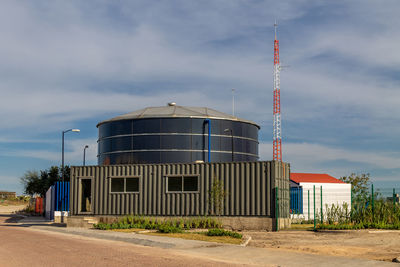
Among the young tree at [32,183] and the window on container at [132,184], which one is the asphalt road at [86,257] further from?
the young tree at [32,183]

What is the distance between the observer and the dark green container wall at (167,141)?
45.7 m

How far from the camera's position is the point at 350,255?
15.5 m

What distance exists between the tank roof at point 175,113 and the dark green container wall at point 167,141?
416 millimetres

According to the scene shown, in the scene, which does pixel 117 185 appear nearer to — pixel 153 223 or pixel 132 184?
pixel 132 184

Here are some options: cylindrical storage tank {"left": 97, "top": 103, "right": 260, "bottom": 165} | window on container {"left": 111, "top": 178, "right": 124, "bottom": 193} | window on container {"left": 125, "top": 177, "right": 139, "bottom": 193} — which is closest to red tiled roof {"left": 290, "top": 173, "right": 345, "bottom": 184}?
cylindrical storage tank {"left": 97, "top": 103, "right": 260, "bottom": 165}

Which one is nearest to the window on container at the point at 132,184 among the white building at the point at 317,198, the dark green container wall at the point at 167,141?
the white building at the point at 317,198

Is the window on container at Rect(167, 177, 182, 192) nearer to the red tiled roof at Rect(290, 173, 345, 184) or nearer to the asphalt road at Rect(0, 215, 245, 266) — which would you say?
the asphalt road at Rect(0, 215, 245, 266)

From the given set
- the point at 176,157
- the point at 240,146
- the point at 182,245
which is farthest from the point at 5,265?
the point at 240,146

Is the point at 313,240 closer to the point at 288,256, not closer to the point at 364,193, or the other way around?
the point at 288,256

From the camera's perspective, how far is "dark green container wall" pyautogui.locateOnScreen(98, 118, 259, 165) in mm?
45719

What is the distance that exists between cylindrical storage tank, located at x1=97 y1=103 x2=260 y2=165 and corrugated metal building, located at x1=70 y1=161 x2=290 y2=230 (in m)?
13.6

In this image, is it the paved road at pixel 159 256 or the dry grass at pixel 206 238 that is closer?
the paved road at pixel 159 256

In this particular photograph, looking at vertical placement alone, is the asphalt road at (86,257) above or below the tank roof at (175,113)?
below

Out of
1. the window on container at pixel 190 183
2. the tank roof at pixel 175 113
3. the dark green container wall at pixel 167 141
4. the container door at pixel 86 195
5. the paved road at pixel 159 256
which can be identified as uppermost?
the tank roof at pixel 175 113
